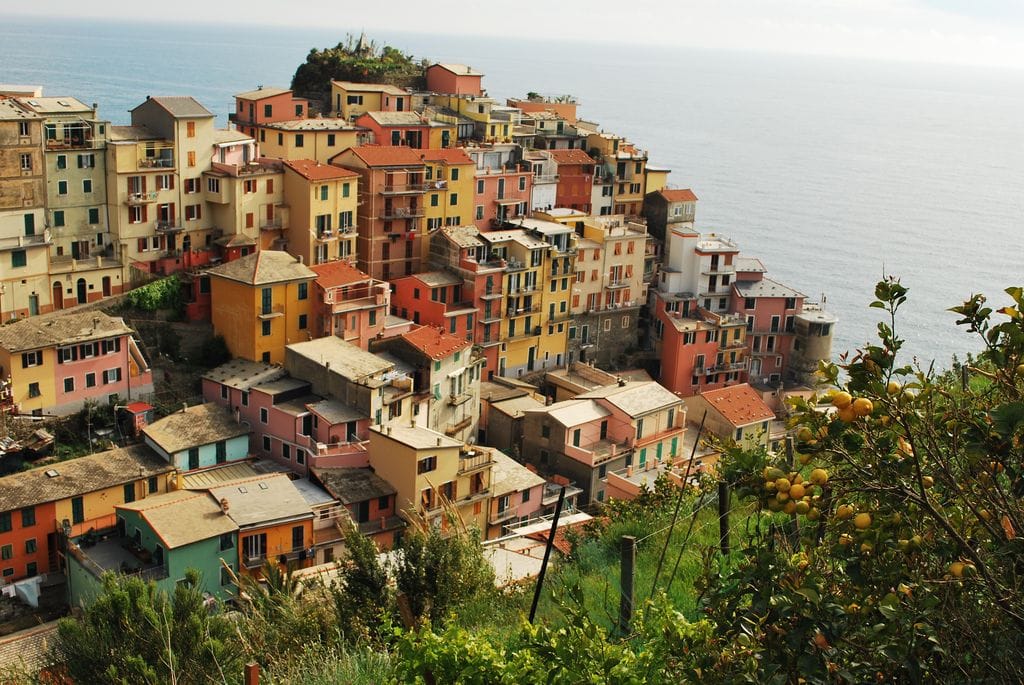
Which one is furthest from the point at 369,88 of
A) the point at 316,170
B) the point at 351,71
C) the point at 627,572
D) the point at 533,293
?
the point at 627,572

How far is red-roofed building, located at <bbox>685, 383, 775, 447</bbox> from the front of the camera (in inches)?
1177

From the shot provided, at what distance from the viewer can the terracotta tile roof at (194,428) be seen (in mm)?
22000

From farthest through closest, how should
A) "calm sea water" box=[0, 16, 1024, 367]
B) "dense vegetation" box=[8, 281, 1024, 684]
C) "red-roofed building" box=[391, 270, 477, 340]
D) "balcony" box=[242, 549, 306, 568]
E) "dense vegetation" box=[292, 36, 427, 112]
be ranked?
"calm sea water" box=[0, 16, 1024, 367] → "dense vegetation" box=[292, 36, 427, 112] → "red-roofed building" box=[391, 270, 477, 340] → "balcony" box=[242, 549, 306, 568] → "dense vegetation" box=[8, 281, 1024, 684]

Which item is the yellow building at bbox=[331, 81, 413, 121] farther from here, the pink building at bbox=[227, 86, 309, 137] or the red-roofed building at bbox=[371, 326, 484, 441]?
the red-roofed building at bbox=[371, 326, 484, 441]

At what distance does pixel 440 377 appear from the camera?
26.0 meters

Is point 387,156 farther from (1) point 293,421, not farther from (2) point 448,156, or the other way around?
(1) point 293,421

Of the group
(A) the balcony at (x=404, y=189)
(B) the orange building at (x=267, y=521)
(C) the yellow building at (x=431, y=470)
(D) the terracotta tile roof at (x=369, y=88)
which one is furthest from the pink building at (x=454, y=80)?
(B) the orange building at (x=267, y=521)

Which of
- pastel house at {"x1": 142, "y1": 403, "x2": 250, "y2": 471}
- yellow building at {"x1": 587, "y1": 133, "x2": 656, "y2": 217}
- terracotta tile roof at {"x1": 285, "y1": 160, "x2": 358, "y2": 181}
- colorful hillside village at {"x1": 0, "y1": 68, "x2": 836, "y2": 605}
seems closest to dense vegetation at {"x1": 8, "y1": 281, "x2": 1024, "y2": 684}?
colorful hillside village at {"x1": 0, "y1": 68, "x2": 836, "y2": 605}

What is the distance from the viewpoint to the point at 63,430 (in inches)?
878

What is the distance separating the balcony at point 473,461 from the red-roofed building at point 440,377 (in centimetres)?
226

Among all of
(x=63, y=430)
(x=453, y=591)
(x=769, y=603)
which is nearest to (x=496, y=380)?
(x=63, y=430)

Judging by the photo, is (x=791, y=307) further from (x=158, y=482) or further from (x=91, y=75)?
(x=91, y=75)

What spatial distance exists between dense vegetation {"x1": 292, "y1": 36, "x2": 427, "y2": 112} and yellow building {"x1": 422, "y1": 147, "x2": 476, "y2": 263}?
844 centimetres

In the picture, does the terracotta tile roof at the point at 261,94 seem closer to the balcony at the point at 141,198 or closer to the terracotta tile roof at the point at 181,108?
the terracotta tile roof at the point at 181,108
